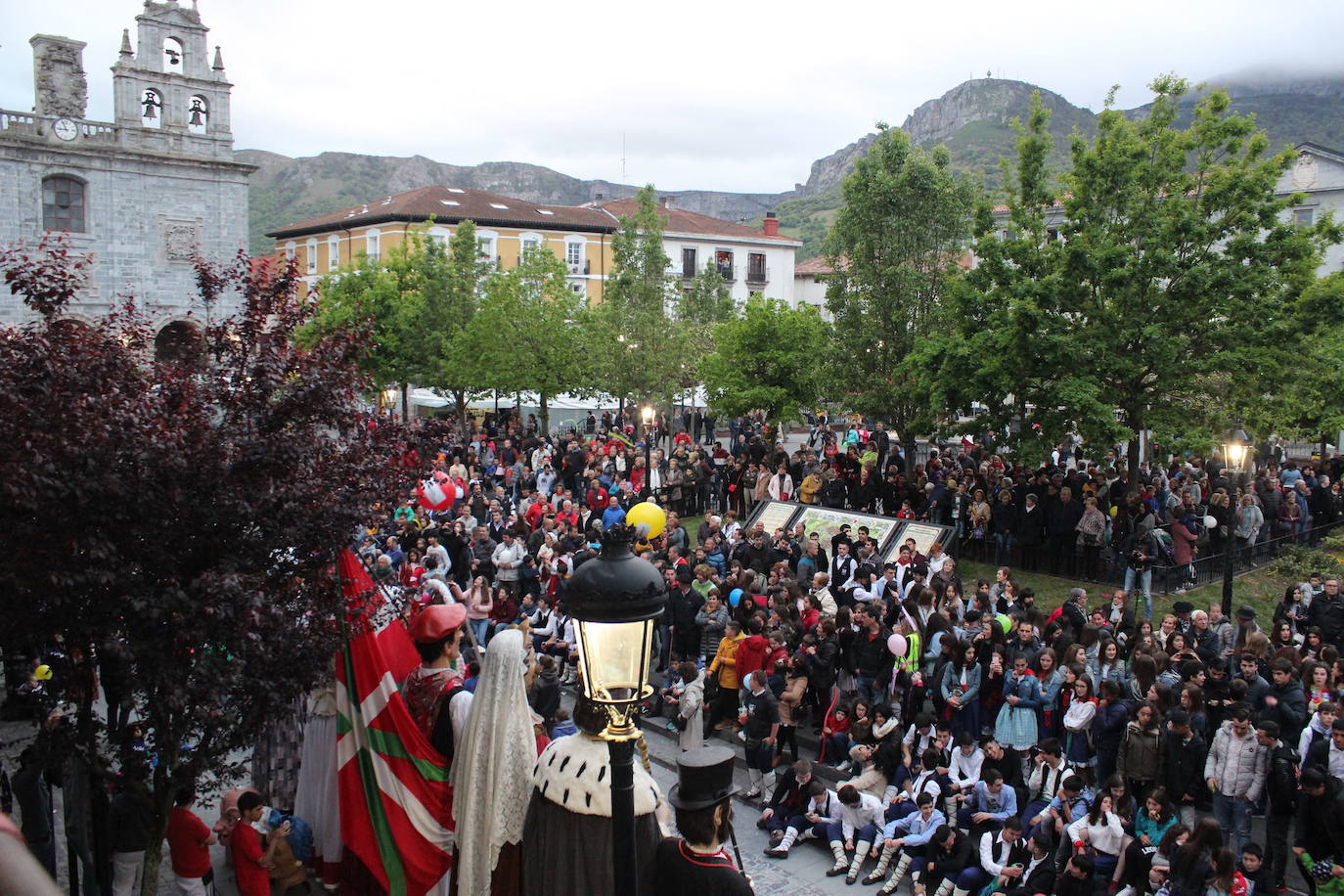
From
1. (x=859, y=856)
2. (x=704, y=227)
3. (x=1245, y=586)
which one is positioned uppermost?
(x=704, y=227)

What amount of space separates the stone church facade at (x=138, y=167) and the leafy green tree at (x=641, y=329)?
40.8 ft

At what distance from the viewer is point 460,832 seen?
5.89 meters

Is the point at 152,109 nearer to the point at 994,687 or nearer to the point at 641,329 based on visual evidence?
the point at 641,329

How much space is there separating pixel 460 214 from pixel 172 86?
72.3 feet

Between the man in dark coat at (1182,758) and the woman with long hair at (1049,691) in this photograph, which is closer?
the man in dark coat at (1182,758)

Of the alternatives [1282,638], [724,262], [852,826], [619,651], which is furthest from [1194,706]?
[724,262]

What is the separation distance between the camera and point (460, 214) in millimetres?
54656

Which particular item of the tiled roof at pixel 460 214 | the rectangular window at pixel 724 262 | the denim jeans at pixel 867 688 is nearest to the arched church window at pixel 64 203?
the tiled roof at pixel 460 214

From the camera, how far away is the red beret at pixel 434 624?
6844 mm

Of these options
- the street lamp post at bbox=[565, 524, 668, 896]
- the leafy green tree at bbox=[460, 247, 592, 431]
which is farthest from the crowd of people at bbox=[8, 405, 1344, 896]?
the leafy green tree at bbox=[460, 247, 592, 431]

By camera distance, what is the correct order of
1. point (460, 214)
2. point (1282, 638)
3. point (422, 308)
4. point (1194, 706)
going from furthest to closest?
point (460, 214)
point (422, 308)
point (1282, 638)
point (1194, 706)

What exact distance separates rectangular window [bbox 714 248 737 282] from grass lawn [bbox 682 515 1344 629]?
44976 mm

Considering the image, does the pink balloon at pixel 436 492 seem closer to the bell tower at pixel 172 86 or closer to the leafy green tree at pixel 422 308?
the leafy green tree at pixel 422 308

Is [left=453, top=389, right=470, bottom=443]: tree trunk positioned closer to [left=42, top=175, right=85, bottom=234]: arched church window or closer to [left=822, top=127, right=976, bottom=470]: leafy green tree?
[left=42, top=175, right=85, bottom=234]: arched church window
